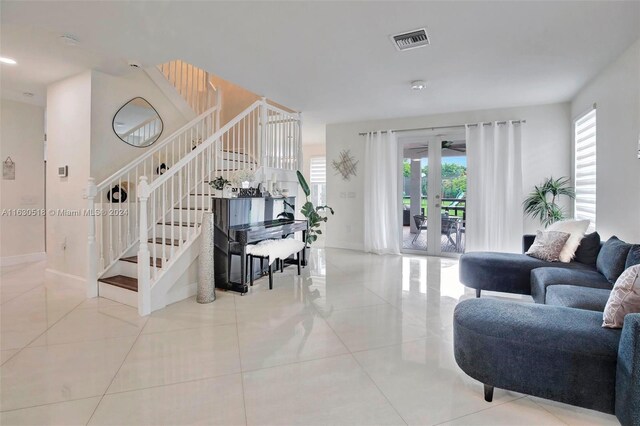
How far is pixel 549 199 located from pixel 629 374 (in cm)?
420

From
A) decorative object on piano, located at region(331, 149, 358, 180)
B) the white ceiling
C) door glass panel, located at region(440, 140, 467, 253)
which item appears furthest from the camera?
decorative object on piano, located at region(331, 149, 358, 180)

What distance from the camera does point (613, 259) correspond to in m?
2.47

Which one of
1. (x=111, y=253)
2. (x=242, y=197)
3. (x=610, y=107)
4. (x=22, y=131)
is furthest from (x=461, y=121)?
(x=22, y=131)

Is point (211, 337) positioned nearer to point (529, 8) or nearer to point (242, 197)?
point (242, 197)

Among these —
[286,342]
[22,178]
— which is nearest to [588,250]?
[286,342]

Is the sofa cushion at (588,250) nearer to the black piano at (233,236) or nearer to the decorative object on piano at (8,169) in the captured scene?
the black piano at (233,236)

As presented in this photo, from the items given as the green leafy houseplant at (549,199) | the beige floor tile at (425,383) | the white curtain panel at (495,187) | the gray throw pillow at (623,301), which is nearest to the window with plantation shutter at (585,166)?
the green leafy houseplant at (549,199)

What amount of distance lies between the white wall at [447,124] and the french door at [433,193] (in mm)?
376

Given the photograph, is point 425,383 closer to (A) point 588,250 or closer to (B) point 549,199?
(A) point 588,250

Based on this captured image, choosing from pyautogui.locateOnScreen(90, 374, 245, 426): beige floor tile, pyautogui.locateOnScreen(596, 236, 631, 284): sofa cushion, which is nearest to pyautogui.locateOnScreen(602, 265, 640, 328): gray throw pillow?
pyautogui.locateOnScreen(596, 236, 631, 284): sofa cushion

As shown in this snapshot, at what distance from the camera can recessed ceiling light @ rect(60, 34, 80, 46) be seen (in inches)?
107

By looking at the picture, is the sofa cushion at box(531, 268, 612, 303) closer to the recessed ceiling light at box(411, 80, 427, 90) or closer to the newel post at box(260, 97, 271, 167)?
the recessed ceiling light at box(411, 80, 427, 90)

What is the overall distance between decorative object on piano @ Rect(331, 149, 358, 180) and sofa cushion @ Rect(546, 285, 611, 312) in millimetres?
4239

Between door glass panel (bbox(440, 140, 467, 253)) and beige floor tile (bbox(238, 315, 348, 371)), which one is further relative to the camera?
door glass panel (bbox(440, 140, 467, 253))
